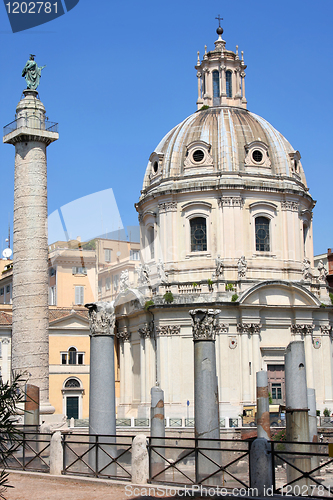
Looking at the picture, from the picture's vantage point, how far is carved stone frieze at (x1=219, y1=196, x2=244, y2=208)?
45938 millimetres

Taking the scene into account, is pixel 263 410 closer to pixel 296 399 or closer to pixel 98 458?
pixel 296 399

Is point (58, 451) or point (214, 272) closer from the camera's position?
point (58, 451)

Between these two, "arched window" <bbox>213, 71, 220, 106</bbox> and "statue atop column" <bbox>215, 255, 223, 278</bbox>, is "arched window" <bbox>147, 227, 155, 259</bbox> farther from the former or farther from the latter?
"arched window" <bbox>213, 71, 220, 106</bbox>

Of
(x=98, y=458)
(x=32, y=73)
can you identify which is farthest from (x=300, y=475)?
(x=32, y=73)

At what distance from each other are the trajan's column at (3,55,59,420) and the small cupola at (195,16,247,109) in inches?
808

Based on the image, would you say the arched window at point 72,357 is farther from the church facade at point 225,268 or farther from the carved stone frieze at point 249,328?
the carved stone frieze at point 249,328

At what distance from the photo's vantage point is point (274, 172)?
48188 mm

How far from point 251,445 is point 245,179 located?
3356cm

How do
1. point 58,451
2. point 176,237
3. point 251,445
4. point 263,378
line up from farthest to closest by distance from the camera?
point 176,237
point 263,378
point 58,451
point 251,445

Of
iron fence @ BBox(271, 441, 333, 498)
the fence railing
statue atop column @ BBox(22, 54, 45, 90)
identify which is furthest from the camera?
statue atop column @ BBox(22, 54, 45, 90)

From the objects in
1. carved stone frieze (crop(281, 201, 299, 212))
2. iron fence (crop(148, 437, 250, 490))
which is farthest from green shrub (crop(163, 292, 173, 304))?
iron fence (crop(148, 437, 250, 490))

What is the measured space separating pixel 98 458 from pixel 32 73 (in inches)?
892

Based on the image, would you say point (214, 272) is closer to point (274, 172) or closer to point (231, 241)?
point (231, 241)

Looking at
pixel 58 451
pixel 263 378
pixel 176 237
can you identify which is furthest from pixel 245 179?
pixel 58 451
